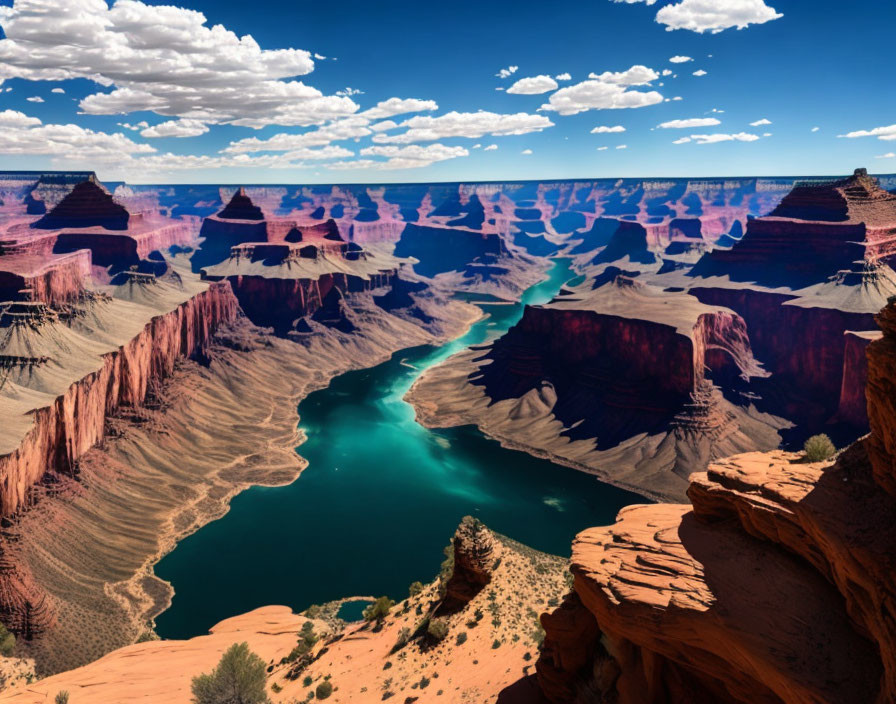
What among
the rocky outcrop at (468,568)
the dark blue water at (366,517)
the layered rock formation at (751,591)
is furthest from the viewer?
the dark blue water at (366,517)

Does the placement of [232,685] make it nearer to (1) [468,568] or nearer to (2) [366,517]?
(1) [468,568]

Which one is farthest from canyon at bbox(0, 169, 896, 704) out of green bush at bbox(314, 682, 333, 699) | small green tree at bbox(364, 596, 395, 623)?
small green tree at bbox(364, 596, 395, 623)

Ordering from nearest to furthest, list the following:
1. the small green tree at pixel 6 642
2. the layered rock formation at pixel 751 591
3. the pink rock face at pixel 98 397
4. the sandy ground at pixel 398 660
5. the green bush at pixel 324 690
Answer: the layered rock formation at pixel 751 591
the sandy ground at pixel 398 660
the green bush at pixel 324 690
the small green tree at pixel 6 642
the pink rock face at pixel 98 397

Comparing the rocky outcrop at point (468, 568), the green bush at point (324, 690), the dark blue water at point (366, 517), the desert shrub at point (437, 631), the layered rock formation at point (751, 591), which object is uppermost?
the layered rock formation at point (751, 591)

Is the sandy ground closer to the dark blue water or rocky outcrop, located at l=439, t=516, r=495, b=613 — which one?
rocky outcrop, located at l=439, t=516, r=495, b=613

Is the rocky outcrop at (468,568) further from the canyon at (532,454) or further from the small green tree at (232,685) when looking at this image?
the small green tree at (232,685)

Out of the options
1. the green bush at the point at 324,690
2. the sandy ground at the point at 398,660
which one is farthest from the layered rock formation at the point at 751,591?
the green bush at the point at 324,690
